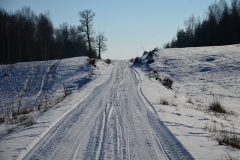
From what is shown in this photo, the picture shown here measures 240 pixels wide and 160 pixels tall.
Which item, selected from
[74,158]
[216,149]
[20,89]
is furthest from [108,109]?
[20,89]

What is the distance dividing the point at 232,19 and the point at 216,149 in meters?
57.5

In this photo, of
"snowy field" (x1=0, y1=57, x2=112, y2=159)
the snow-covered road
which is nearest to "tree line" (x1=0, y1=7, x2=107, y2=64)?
"snowy field" (x1=0, y1=57, x2=112, y2=159)

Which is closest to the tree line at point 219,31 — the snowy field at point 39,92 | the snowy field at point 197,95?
the snowy field at point 197,95

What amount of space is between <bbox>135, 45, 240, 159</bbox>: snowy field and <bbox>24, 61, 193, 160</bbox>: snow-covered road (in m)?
0.42

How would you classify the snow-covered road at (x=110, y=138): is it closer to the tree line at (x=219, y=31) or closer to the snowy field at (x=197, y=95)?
the snowy field at (x=197, y=95)

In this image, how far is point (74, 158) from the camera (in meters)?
4.03

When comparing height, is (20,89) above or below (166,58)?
below

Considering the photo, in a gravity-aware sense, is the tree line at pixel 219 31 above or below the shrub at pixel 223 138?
above

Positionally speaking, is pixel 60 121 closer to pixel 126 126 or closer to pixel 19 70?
pixel 126 126

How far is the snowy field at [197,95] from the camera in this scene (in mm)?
4906

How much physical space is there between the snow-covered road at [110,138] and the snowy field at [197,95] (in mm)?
418

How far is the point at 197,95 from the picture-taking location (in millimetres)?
15297

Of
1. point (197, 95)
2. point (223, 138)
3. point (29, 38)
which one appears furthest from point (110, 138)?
point (29, 38)

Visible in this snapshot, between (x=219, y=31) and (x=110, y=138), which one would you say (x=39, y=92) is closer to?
(x=110, y=138)
